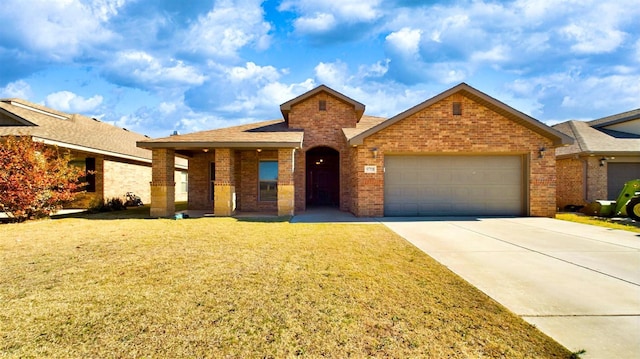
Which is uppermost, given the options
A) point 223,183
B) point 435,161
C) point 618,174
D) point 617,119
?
point 617,119

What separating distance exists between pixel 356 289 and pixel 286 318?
1.20 metres

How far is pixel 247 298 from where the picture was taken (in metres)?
3.82

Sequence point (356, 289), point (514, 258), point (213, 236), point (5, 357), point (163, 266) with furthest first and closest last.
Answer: point (213, 236)
point (514, 258)
point (163, 266)
point (356, 289)
point (5, 357)

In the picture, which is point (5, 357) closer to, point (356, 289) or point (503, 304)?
point (356, 289)

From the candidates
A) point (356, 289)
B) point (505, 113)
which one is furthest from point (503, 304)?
point (505, 113)

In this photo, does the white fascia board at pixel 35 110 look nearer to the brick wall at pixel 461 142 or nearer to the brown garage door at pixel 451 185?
the brick wall at pixel 461 142

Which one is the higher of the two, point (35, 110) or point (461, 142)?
point (35, 110)

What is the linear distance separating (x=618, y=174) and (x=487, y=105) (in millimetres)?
9667

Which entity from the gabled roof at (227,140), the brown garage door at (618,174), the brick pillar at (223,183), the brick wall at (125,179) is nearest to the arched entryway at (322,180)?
the gabled roof at (227,140)

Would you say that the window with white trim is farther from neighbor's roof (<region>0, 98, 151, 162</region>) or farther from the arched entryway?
neighbor's roof (<region>0, 98, 151, 162</region>)

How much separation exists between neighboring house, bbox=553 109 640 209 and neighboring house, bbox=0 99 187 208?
64.3 feet

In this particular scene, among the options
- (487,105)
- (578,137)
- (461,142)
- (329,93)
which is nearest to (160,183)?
(329,93)

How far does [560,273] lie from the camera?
15.8 ft

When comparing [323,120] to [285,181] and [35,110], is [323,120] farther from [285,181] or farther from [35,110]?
[35,110]
